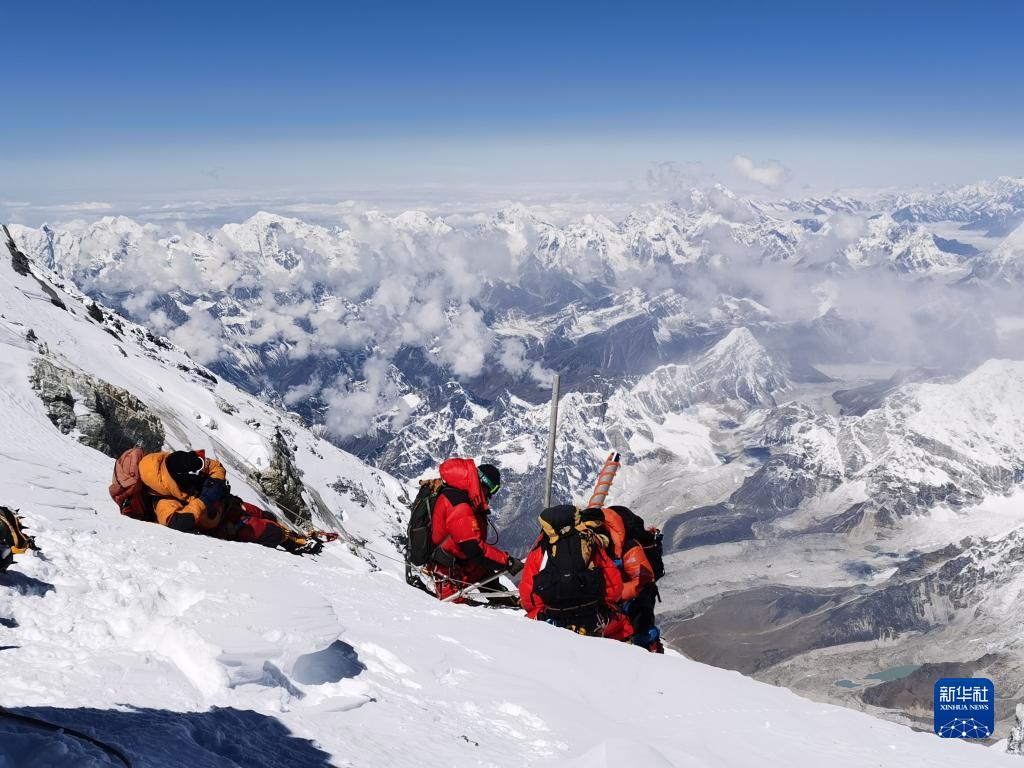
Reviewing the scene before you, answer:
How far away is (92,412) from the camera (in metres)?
22.2

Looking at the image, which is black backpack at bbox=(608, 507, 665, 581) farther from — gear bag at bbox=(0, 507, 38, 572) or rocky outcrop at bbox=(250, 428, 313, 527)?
rocky outcrop at bbox=(250, 428, 313, 527)

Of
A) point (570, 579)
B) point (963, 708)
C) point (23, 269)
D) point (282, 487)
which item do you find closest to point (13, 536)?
point (570, 579)

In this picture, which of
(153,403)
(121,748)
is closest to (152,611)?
(121,748)

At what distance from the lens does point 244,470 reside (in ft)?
117

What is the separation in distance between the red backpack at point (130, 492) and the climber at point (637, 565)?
9.23 meters

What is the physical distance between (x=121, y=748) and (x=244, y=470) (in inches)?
1291

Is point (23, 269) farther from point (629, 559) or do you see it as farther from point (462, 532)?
point (629, 559)

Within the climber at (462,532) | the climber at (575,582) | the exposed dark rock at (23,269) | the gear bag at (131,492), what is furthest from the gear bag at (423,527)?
the exposed dark rock at (23,269)

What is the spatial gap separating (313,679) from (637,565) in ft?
25.1

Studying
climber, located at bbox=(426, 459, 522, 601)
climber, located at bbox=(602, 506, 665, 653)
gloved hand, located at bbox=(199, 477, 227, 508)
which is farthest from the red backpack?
climber, located at bbox=(602, 506, 665, 653)

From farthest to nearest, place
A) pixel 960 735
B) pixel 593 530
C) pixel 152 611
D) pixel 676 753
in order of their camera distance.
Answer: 1. pixel 593 530
2. pixel 960 735
3. pixel 152 611
4. pixel 676 753

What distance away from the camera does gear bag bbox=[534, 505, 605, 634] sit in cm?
1312

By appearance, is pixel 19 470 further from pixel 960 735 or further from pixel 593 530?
pixel 960 735

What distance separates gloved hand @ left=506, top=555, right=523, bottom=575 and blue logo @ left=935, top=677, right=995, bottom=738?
25.3 feet
